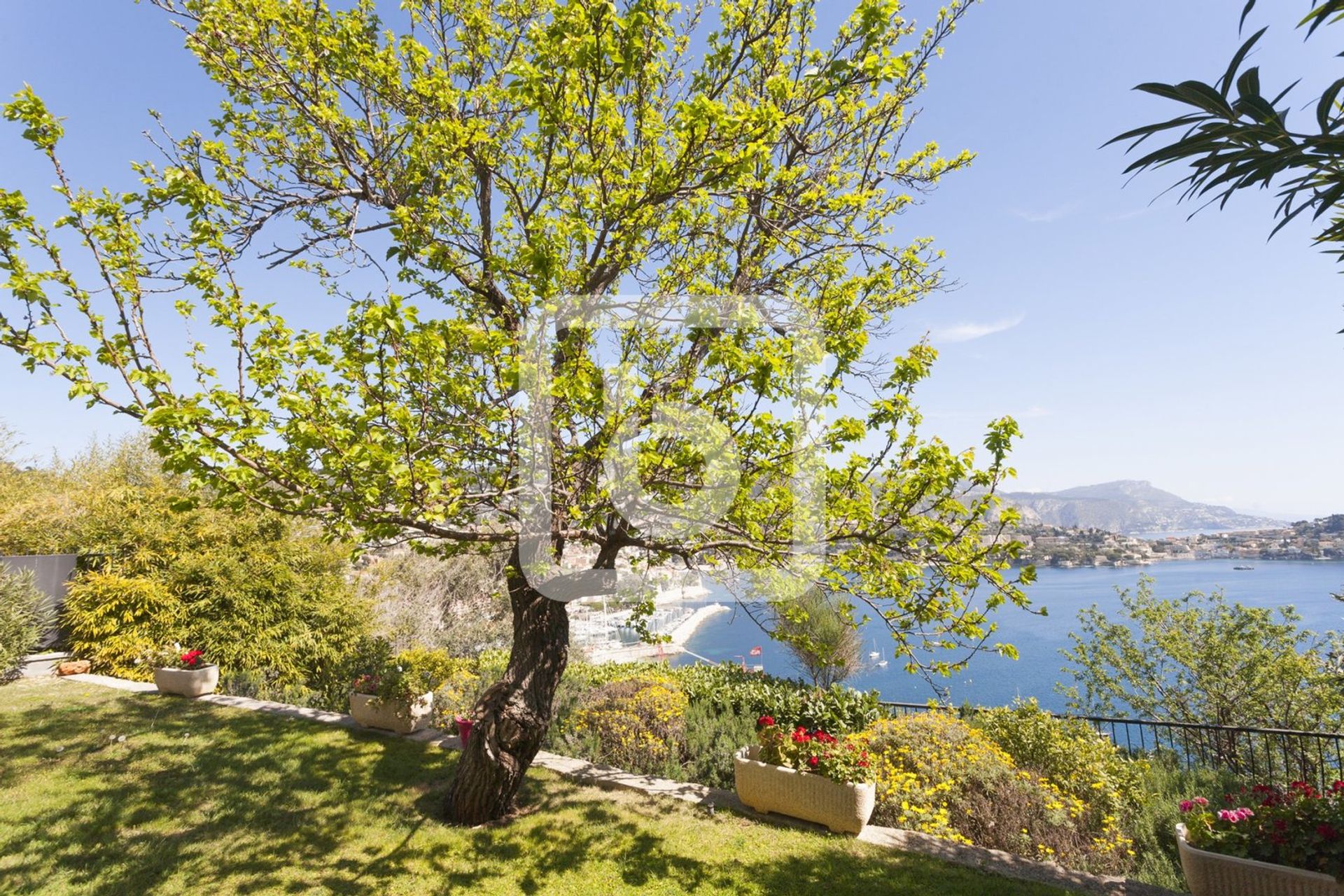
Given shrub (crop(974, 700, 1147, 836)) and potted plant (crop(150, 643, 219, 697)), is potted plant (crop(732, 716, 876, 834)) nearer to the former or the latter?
shrub (crop(974, 700, 1147, 836))

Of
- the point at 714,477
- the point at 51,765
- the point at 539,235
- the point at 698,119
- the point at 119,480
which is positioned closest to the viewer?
the point at 698,119

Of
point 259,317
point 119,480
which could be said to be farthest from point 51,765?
point 119,480

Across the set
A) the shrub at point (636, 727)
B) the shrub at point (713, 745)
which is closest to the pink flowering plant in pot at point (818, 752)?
the shrub at point (713, 745)

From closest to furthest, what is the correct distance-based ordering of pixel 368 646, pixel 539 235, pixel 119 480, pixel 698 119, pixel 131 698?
pixel 698 119 → pixel 539 235 → pixel 131 698 → pixel 368 646 → pixel 119 480

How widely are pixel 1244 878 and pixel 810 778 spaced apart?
3320mm

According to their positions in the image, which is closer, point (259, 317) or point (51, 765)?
point (259, 317)

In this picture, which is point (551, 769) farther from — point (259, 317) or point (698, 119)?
point (698, 119)

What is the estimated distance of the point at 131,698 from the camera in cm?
934

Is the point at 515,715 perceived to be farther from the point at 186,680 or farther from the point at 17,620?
the point at 17,620

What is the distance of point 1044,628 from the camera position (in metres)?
59.2

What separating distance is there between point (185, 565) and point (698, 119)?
43.8 feet

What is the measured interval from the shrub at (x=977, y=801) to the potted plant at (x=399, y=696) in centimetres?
651

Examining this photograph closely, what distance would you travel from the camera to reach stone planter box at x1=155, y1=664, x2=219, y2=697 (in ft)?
31.4

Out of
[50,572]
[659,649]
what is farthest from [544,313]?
[659,649]
